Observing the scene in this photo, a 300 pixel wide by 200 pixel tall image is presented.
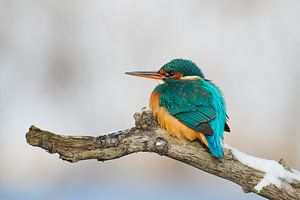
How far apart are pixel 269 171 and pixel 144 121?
377 mm

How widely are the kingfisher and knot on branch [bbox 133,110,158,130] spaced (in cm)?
8

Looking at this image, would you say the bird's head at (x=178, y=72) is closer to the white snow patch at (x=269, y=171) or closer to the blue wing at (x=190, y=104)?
the blue wing at (x=190, y=104)

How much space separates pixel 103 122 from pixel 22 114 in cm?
62

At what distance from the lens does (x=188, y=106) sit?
2.12m

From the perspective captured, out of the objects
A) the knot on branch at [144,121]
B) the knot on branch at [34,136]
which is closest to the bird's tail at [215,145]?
the knot on branch at [144,121]

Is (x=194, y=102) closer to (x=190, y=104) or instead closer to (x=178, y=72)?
(x=190, y=104)

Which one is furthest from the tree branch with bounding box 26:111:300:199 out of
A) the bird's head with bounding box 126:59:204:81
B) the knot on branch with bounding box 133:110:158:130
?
the bird's head with bounding box 126:59:204:81

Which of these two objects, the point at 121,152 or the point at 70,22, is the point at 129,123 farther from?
the point at 121,152

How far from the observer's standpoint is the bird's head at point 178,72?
225 centimetres

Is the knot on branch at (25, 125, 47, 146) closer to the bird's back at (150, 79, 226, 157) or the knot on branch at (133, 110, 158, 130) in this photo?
the knot on branch at (133, 110, 158, 130)

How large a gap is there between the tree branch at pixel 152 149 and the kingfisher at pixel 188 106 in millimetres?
40

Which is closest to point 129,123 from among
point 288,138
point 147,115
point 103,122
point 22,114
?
point 103,122

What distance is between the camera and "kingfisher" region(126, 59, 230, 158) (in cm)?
201

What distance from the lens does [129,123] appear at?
4801 millimetres
